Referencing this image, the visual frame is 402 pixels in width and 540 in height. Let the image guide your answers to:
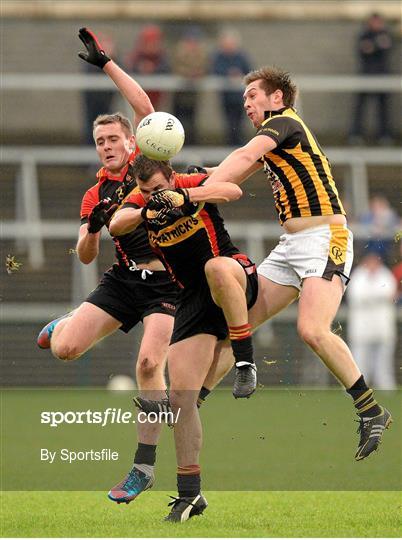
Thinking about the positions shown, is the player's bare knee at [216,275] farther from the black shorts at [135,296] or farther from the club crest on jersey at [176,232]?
the black shorts at [135,296]

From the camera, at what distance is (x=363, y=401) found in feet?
26.7

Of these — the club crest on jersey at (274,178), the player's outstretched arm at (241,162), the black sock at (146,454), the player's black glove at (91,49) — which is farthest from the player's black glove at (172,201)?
the black sock at (146,454)


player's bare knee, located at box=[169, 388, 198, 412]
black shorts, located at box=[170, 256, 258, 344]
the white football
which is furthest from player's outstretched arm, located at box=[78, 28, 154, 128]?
player's bare knee, located at box=[169, 388, 198, 412]

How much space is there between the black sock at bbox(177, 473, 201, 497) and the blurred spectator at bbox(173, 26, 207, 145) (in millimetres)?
11565

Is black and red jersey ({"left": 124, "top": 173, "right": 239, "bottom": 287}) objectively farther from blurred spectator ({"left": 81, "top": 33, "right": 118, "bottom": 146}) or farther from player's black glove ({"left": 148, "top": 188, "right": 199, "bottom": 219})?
blurred spectator ({"left": 81, "top": 33, "right": 118, "bottom": 146})

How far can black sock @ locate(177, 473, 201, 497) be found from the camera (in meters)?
7.84

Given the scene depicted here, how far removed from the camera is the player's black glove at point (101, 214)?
847 cm

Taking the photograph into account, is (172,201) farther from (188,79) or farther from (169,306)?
(188,79)

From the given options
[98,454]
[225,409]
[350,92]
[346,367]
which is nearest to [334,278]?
[346,367]

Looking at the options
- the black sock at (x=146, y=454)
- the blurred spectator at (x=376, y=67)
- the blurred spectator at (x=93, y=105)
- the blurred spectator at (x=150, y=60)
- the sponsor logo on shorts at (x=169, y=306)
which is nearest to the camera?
the black sock at (x=146, y=454)

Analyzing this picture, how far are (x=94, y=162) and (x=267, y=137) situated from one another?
35.5ft

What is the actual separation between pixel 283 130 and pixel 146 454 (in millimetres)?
2402

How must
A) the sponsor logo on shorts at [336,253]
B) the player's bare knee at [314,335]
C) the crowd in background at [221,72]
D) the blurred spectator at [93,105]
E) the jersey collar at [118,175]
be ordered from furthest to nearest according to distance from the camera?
1. the crowd in background at [221,72]
2. the blurred spectator at [93,105]
3. the jersey collar at [118,175]
4. the sponsor logo on shorts at [336,253]
5. the player's bare knee at [314,335]

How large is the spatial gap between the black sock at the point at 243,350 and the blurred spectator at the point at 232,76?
1160cm
